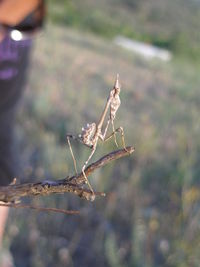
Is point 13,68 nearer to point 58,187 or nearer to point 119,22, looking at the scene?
point 58,187

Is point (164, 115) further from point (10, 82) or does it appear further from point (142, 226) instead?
point (10, 82)

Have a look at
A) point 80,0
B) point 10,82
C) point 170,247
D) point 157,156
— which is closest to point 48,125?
point 157,156

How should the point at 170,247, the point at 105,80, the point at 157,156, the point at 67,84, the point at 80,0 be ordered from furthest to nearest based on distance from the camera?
the point at 80,0 < the point at 105,80 < the point at 67,84 < the point at 157,156 < the point at 170,247

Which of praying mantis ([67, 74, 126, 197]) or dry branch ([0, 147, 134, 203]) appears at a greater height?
praying mantis ([67, 74, 126, 197])

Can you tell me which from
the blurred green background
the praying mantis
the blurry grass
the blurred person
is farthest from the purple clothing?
the blurry grass

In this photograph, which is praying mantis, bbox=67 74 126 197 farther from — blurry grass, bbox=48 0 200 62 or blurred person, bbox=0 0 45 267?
blurry grass, bbox=48 0 200 62

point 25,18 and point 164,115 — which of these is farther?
point 164,115
